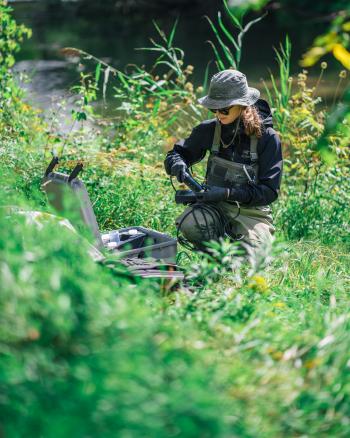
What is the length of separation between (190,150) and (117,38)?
600 inches

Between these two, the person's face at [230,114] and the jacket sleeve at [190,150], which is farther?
the jacket sleeve at [190,150]

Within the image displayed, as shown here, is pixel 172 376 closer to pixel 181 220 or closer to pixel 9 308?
pixel 9 308

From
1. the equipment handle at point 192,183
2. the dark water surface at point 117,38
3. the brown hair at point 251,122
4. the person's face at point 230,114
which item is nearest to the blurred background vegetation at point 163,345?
the equipment handle at point 192,183

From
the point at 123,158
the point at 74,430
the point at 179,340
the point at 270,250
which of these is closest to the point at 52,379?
the point at 74,430

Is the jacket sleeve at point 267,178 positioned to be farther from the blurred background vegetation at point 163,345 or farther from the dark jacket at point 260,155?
the blurred background vegetation at point 163,345

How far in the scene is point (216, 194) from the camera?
411 centimetres

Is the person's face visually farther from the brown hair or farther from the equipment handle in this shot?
the equipment handle

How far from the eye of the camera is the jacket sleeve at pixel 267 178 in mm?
4129

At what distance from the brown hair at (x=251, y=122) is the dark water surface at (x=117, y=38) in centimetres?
427

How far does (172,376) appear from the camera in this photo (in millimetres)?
1945

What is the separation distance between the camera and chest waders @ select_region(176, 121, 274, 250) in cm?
421

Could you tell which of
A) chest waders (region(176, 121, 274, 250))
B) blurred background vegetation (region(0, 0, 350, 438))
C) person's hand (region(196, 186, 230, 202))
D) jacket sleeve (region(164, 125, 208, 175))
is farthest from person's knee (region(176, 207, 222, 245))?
blurred background vegetation (region(0, 0, 350, 438))

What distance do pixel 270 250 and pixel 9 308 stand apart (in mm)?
1146

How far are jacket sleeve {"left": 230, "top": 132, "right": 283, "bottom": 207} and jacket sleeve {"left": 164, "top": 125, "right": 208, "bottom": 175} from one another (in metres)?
0.38
